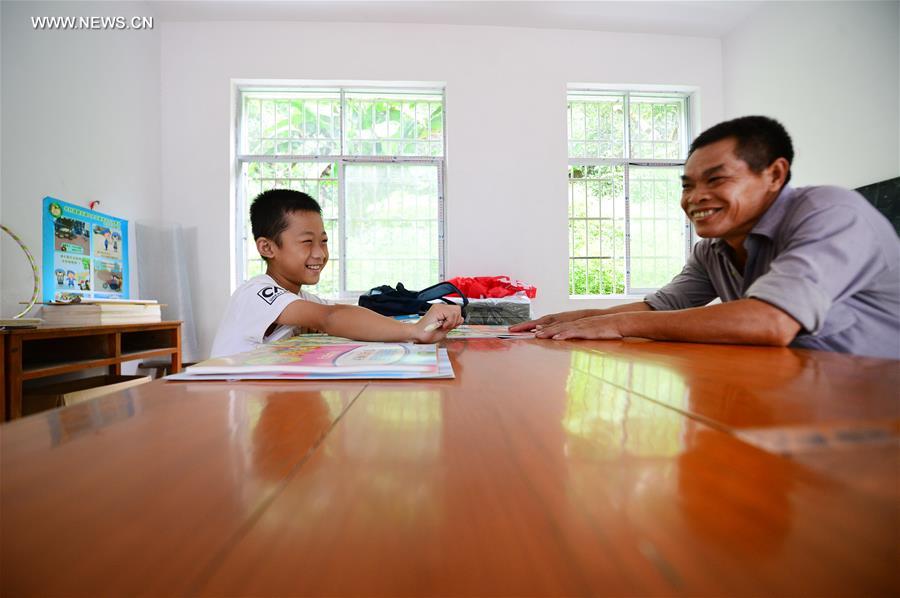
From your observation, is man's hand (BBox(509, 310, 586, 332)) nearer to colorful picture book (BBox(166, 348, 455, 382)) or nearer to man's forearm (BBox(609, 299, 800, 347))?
man's forearm (BBox(609, 299, 800, 347))

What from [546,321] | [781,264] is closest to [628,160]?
[546,321]

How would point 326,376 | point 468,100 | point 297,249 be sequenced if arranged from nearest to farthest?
point 326,376 → point 297,249 → point 468,100

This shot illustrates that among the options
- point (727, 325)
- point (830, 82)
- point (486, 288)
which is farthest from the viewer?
point (486, 288)

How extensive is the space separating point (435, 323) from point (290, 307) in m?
0.38

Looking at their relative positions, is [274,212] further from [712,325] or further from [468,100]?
[468,100]

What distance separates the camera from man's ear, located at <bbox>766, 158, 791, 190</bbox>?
116 centimetres

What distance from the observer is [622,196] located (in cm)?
427

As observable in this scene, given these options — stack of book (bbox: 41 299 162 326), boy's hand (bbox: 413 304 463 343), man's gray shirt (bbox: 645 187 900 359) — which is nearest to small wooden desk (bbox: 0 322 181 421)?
stack of book (bbox: 41 299 162 326)

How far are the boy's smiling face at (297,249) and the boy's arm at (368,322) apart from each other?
1.34 ft

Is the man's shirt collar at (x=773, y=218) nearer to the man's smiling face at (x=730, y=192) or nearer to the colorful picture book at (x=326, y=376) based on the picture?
the man's smiling face at (x=730, y=192)

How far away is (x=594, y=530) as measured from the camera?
14 cm

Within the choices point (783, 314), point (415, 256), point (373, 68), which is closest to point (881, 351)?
point (783, 314)

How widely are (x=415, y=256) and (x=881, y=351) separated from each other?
11.4 feet

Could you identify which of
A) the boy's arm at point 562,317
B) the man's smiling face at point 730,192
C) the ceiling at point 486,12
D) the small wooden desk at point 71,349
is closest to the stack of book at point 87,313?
the small wooden desk at point 71,349
